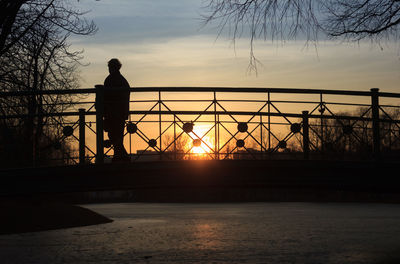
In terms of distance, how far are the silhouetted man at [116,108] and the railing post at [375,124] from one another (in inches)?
170

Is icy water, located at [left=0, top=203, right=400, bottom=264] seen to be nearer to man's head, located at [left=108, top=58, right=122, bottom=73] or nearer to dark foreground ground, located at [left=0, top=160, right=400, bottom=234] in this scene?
dark foreground ground, located at [left=0, top=160, right=400, bottom=234]

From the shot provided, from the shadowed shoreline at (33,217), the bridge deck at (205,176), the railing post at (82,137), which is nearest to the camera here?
the bridge deck at (205,176)

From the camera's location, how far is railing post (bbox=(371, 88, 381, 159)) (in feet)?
37.6

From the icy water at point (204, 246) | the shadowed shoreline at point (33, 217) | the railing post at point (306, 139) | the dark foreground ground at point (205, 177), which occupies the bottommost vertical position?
the icy water at point (204, 246)

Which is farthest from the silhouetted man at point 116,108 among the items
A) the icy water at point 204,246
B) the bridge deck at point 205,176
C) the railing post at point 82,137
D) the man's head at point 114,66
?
the icy water at point 204,246

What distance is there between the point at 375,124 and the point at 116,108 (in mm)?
4536

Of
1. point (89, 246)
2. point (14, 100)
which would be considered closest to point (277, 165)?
point (89, 246)

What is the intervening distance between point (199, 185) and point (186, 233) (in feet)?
16.8

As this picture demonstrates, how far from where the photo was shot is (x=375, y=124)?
11508 mm

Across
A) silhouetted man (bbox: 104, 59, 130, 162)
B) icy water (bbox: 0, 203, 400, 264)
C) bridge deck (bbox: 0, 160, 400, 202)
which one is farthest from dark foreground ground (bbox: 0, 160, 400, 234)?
icy water (bbox: 0, 203, 400, 264)

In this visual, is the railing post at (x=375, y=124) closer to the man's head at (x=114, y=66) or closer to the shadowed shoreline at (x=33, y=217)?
the man's head at (x=114, y=66)

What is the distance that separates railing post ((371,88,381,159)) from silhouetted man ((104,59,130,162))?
4.31m

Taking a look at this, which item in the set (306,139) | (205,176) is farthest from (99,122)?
(306,139)

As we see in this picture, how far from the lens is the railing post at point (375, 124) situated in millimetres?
11461
